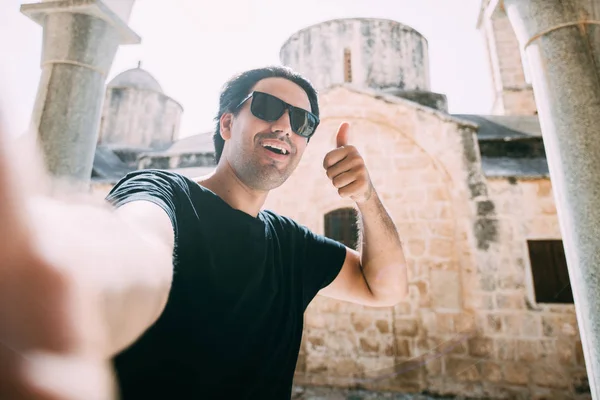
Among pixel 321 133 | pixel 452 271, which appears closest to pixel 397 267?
pixel 452 271

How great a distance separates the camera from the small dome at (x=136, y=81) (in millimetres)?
13664

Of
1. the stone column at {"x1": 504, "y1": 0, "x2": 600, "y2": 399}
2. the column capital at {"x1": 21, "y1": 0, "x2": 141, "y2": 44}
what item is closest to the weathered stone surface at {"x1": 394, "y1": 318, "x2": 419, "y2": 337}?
the stone column at {"x1": 504, "y1": 0, "x2": 600, "y2": 399}

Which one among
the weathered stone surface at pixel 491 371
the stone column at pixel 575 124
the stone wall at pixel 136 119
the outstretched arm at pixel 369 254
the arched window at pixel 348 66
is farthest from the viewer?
the stone wall at pixel 136 119

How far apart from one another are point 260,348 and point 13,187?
33.2 inches

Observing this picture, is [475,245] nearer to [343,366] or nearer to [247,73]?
[343,366]

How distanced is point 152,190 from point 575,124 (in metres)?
2.66

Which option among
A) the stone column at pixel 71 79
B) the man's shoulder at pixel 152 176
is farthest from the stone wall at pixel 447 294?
the man's shoulder at pixel 152 176

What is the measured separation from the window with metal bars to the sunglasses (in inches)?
212

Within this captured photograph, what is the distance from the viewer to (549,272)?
4965mm

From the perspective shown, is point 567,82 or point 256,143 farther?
point 567,82

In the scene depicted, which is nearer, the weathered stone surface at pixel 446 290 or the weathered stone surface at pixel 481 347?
the weathered stone surface at pixel 481 347

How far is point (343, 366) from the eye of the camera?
17.5ft

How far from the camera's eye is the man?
36cm

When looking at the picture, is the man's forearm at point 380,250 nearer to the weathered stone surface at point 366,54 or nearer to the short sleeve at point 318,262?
the short sleeve at point 318,262
